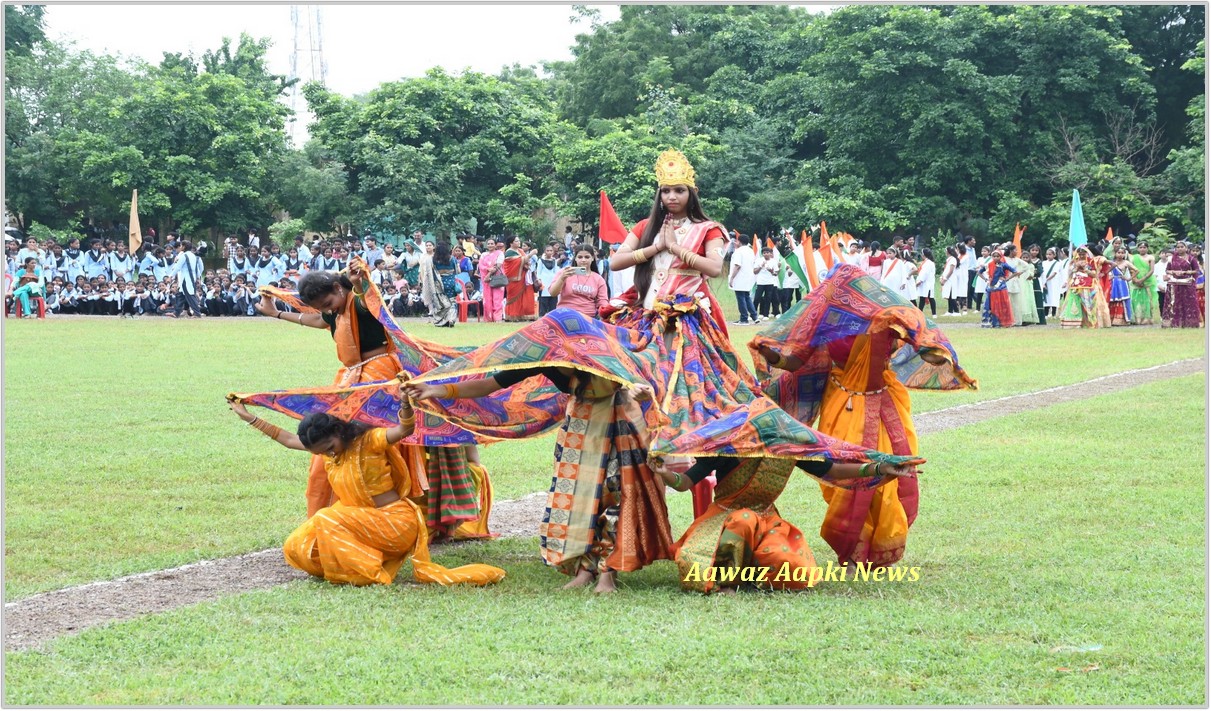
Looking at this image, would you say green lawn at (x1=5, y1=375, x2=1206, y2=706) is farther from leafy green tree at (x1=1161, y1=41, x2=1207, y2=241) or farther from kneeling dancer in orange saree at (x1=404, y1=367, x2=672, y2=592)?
leafy green tree at (x1=1161, y1=41, x2=1207, y2=241)

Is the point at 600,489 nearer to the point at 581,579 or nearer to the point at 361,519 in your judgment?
the point at 581,579

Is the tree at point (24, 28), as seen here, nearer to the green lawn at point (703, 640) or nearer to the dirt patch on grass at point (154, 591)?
the dirt patch on grass at point (154, 591)

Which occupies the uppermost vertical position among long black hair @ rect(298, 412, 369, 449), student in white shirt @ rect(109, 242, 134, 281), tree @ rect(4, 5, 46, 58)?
tree @ rect(4, 5, 46, 58)

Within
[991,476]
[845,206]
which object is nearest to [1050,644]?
[991,476]

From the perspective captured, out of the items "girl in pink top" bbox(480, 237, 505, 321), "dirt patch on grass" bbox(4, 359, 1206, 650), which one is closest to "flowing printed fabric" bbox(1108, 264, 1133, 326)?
"girl in pink top" bbox(480, 237, 505, 321)

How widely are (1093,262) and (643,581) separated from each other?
782 inches

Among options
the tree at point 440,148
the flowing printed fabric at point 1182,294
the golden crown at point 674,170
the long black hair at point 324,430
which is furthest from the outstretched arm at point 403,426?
the tree at point 440,148

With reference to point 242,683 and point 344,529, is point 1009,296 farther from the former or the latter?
point 242,683


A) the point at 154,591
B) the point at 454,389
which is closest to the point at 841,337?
the point at 454,389

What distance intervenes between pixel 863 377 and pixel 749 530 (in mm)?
1136

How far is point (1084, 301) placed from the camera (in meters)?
24.9

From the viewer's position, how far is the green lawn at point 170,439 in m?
7.65

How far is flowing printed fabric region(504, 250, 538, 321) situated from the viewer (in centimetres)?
2567

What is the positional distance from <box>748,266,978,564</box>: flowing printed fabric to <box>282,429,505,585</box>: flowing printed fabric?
1.84 metres
